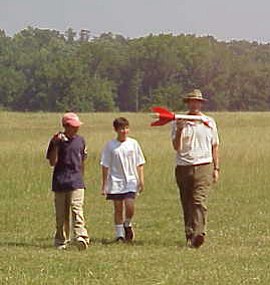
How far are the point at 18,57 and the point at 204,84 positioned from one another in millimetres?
27478

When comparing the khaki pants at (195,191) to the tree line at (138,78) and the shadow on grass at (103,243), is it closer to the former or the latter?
→ the shadow on grass at (103,243)

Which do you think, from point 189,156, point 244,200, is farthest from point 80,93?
point 189,156

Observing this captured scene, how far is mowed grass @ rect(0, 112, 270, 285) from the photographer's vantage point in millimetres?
8383

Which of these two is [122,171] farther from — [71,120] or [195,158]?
[71,120]

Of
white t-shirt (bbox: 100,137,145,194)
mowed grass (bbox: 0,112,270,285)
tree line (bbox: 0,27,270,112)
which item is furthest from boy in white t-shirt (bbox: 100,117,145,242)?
tree line (bbox: 0,27,270,112)

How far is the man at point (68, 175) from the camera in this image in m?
10.8

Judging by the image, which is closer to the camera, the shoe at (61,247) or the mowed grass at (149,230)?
the mowed grass at (149,230)

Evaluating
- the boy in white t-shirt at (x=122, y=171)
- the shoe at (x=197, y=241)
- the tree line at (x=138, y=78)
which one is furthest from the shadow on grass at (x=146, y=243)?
the tree line at (x=138, y=78)

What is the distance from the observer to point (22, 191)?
63.6 feet

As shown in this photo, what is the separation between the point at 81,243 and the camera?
10.6 m

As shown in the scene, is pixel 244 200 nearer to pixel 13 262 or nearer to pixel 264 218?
pixel 264 218

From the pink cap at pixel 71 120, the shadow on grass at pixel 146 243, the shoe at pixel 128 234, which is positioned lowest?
the shadow on grass at pixel 146 243

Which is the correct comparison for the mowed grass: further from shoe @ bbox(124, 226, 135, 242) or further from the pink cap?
the pink cap

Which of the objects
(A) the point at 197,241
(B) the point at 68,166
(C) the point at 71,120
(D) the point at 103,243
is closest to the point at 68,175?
(B) the point at 68,166
